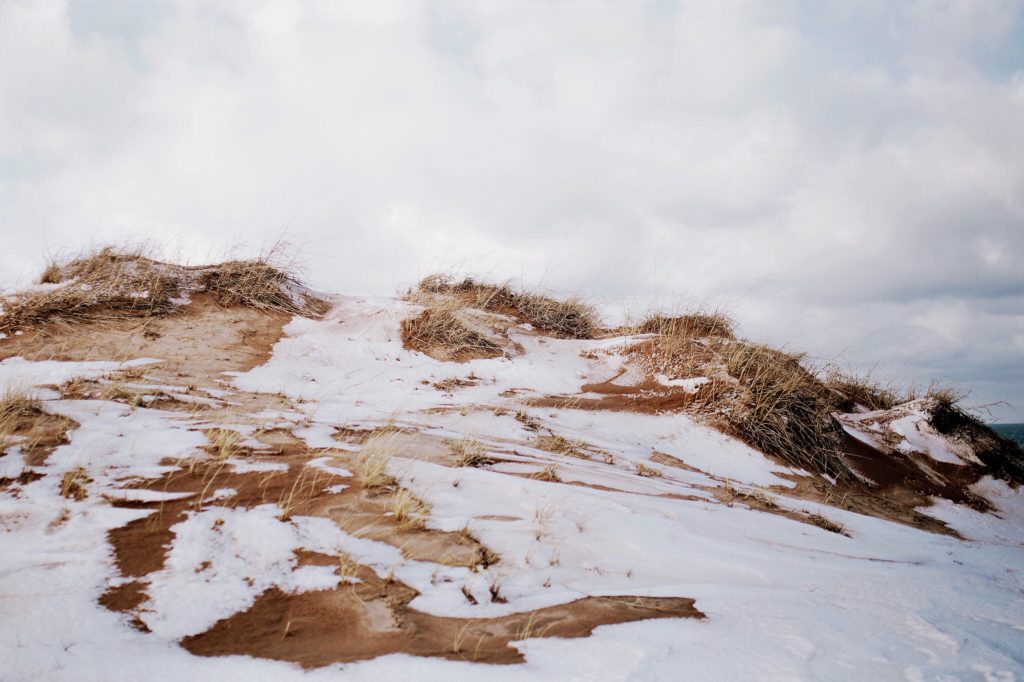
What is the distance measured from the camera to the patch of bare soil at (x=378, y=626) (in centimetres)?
187

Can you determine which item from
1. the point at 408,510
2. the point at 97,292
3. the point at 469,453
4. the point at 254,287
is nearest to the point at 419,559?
the point at 408,510

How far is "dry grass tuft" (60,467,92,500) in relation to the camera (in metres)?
2.75

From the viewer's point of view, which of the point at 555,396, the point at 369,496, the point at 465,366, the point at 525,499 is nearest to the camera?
the point at 369,496

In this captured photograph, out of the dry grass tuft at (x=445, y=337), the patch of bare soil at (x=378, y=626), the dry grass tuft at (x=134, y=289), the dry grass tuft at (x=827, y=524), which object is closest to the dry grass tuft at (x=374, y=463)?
the patch of bare soil at (x=378, y=626)

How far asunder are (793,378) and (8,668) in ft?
22.9

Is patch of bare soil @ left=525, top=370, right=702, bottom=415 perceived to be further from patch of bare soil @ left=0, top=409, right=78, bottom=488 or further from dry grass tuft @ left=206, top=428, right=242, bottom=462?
patch of bare soil @ left=0, top=409, right=78, bottom=488

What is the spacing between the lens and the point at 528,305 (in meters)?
10.3

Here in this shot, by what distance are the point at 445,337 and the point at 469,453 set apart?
12.0 feet

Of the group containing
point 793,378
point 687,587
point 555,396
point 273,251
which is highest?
point 273,251

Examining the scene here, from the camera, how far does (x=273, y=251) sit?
8.97 metres

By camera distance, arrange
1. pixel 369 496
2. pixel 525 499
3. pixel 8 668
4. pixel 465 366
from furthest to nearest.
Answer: pixel 465 366 < pixel 525 499 < pixel 369 496 < pixel 8 668

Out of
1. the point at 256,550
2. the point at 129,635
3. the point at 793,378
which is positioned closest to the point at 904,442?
the point at 793,378

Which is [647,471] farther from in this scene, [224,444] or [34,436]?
[34,436]

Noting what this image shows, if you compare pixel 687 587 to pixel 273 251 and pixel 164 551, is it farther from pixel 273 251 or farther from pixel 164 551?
pixel 273 251
